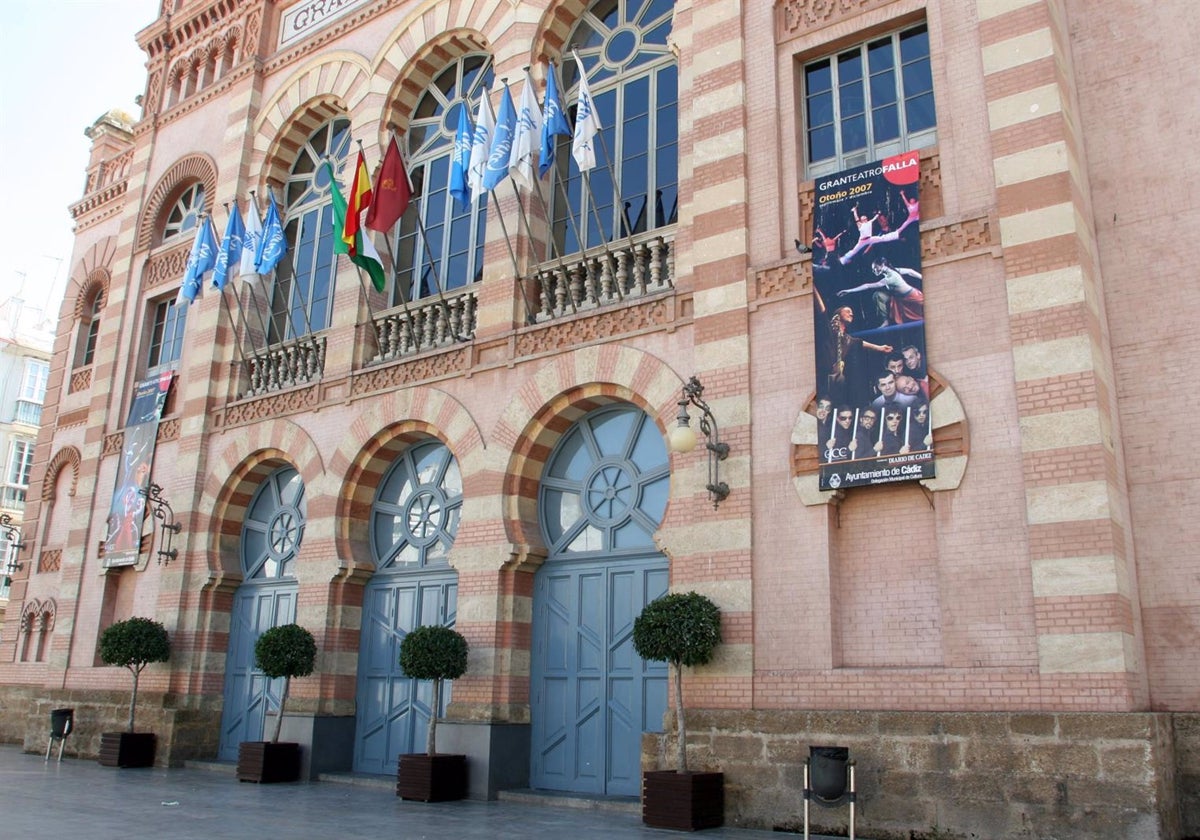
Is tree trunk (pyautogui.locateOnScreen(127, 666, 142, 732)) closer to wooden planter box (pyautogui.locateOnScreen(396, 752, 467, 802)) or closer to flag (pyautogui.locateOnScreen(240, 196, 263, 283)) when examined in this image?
wooden planter box (pyautogui.locateOnScreen(396, 752, 467, 802))

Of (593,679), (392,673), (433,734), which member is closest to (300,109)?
(392,673)

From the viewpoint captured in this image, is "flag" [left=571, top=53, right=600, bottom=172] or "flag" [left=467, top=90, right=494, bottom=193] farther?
"flag" [left=467, top=90, right=494, bottom=193]

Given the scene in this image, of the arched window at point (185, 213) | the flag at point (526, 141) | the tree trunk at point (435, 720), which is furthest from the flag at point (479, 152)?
the arched window at point (185, 213)

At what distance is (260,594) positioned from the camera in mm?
18188

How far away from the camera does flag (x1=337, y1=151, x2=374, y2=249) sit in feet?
52.1

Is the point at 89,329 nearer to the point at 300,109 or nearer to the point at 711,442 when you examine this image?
the point at 300,109

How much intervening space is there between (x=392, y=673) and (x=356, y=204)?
7.31 metres

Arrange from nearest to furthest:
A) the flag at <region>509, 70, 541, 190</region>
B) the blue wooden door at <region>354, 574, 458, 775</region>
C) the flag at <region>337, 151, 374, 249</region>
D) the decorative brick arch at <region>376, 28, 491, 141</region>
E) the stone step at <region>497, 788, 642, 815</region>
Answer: the stone step at <region>497, 788, 642, 815</region>
the flag at <region>509, 70, 541, 190</region>
the blue wooden door at <region>354, 574, 458, 775</region>
the flag at <region>337, 151, 374, 249</region>
the decorative brick arch at <region>376, 28, 491, 141</region>

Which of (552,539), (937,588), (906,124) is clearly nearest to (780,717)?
(937,588)

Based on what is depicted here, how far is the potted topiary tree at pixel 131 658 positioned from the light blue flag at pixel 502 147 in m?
9.90

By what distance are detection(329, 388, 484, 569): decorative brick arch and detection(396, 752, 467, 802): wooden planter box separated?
3906 mm

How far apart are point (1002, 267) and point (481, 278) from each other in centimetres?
816

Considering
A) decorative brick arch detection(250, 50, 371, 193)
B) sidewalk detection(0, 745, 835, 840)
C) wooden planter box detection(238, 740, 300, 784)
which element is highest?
decorative brick arch detection(250, 50, 371, 193)

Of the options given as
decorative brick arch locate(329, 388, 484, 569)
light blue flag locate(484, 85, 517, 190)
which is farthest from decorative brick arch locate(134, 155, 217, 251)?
light blue flag locate(484, 85, 517, 190)
